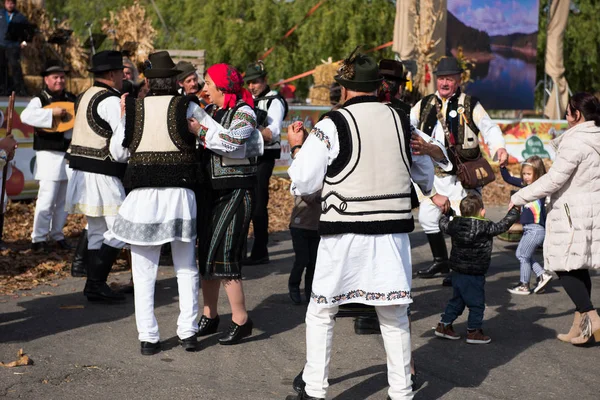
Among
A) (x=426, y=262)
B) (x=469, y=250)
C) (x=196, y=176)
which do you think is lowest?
(x=426, y=262)

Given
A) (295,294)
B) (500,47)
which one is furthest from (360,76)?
(500,47)

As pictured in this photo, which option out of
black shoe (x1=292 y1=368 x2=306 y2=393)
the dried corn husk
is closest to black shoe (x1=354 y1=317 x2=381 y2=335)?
black shoe (x1=292 y1=368 x2=306 y2=393)

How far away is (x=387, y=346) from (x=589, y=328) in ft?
7.40

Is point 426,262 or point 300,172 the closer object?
point 300,172

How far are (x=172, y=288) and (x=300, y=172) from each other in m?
3.79

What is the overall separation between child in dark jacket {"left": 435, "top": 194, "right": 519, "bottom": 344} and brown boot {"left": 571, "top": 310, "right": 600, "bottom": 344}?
0.67m

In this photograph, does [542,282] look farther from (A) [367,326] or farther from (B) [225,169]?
(B) [225,169]

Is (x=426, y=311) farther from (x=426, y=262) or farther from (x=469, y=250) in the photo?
(x=426, y=262)

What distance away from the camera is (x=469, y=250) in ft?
22.4

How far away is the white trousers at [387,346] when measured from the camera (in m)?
5.11

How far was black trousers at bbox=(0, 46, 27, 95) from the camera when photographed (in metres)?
15.1

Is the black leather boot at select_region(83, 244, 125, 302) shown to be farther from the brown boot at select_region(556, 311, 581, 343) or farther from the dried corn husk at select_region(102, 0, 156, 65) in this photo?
the dried corn husk at select_region(102, 0, 156, 65)

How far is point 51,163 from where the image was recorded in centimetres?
980

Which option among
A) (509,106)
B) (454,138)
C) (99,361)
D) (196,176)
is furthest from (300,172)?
(509,106)
